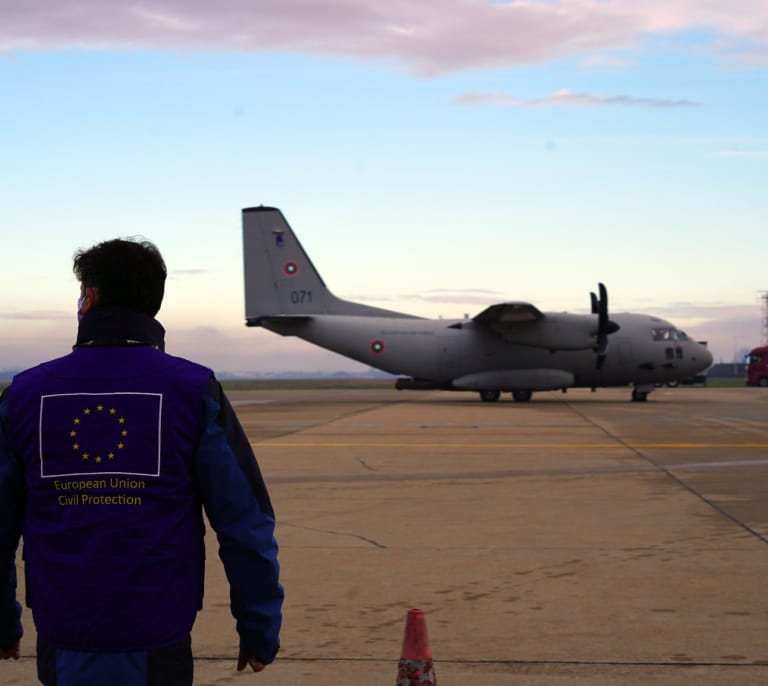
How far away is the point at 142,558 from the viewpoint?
10.2 feet

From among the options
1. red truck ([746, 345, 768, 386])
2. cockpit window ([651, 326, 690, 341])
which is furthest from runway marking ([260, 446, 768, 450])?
red truck ([746, 345, 768, 386])

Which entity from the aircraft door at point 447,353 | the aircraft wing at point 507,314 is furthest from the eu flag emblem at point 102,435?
the aircraft door at point 447,353

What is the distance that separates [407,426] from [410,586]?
60.3ft

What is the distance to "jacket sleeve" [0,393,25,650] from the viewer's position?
3.32 meters

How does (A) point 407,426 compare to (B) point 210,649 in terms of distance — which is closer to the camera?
(B) point 210,649

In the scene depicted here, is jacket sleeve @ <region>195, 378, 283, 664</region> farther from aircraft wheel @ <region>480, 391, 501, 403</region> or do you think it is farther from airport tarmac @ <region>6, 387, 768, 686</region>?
aircraft wheel @ <region>480, 391, 501, 403</region>

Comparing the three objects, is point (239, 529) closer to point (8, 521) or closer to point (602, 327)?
point (8, 521)

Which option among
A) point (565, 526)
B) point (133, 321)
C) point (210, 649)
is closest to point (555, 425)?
point (565, 526)

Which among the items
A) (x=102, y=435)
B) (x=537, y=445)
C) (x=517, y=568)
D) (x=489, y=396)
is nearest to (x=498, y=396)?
(x=489, y=396)

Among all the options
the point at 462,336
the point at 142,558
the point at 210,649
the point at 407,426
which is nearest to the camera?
the point at 142,558

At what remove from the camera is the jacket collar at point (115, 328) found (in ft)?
11.0

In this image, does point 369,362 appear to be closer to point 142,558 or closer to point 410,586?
point 410,586

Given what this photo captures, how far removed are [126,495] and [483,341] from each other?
36427 millimetres

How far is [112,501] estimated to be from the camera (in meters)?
3.14
